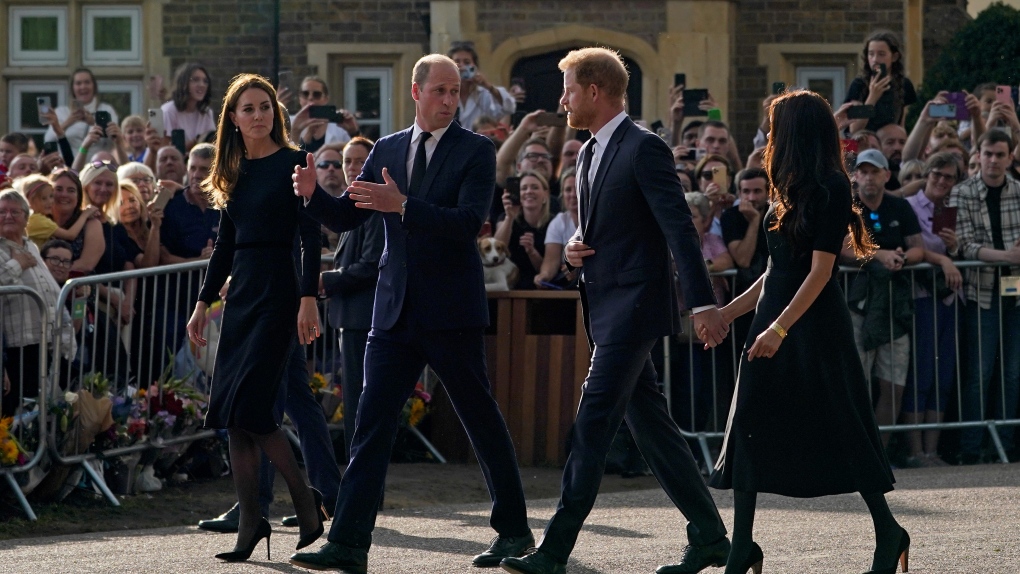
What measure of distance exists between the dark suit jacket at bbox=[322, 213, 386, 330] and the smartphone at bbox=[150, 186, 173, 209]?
2.54 meters

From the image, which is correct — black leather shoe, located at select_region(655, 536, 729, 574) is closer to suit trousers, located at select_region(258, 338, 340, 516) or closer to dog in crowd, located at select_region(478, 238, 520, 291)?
suit trousers, located at select_region(258, 338, 340, 516)

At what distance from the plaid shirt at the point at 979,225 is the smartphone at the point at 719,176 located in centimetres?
154

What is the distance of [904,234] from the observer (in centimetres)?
1056

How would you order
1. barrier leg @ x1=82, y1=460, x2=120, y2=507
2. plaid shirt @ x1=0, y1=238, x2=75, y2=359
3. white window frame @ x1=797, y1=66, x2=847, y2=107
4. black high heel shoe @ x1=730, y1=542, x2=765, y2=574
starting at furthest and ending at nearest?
1. white window frame @ x1=797, y1=66, x2=847, y2=107
2. barrier leg @ x1=82, y1=460, x2=120, y2=507
3. plaid shirt @ x1=0, y1=238, x2=75, y2=359
4. black high heel shoe @ x1=730, y1=542, x2=765, y2=574

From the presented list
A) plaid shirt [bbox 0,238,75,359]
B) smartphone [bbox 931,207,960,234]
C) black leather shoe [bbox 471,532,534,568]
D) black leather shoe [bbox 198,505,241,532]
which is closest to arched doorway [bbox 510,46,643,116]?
smartphone [bbox 931,207,960,234]

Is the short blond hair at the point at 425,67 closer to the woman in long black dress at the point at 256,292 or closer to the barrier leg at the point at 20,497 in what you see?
the woman in long black dress at the point at 256,292

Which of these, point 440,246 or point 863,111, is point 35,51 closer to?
point 863,111

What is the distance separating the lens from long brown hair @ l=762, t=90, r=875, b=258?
230 inches

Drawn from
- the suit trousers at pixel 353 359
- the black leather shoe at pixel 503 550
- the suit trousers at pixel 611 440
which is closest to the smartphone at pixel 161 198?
the suit trousers at pixel 353 359

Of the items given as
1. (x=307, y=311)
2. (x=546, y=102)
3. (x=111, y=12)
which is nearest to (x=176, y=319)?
(x=307, y=311)

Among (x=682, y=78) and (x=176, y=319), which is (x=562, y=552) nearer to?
(x=176, y=319)

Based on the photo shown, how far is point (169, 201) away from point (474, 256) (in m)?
4.92

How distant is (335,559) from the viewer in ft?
19.3

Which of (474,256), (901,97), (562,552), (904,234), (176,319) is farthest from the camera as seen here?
(901,97)
